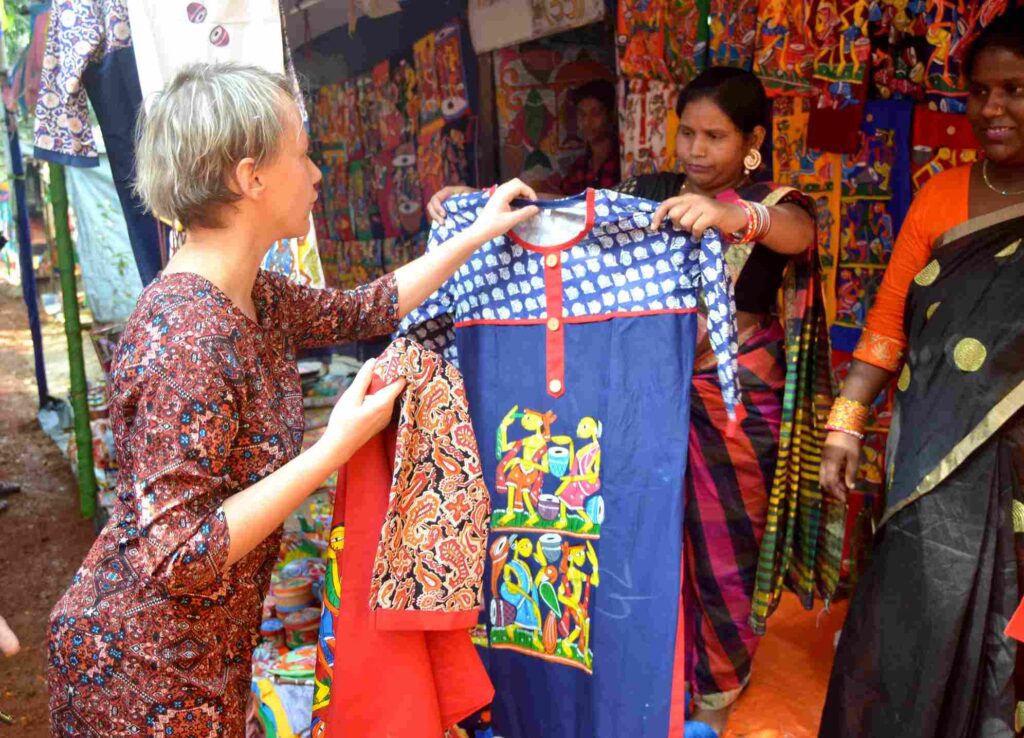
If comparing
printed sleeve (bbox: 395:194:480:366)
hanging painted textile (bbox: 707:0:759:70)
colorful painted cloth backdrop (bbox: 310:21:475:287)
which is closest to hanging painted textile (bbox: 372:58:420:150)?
colorful painted cloth backdrop (bbox: 310:21:475:287)

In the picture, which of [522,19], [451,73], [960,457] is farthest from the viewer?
[451,73]

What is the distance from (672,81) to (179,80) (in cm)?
251

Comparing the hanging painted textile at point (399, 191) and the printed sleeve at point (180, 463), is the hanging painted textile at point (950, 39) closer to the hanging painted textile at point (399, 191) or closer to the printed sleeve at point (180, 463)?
the printed sleeve at point (180, 463)

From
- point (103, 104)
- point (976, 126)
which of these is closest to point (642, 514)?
point (976, 126)

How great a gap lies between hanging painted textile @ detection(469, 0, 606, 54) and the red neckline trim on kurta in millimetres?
2044

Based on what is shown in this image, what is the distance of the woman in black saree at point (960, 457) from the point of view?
6.15 ft

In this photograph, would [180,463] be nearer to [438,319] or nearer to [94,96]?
[438,319]

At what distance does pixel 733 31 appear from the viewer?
3.27 m

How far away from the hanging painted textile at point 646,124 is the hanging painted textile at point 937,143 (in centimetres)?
99

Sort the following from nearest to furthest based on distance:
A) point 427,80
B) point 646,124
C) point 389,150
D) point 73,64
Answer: point 73,64 → point 646,124 → point 427,80 → point 389,150

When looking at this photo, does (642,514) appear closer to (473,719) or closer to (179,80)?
(473,719)

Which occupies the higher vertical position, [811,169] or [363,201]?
[811,169]

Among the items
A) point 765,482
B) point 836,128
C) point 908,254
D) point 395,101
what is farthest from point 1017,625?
point 395,101

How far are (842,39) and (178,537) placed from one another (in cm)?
275
